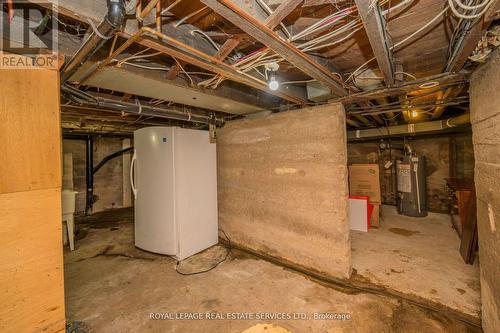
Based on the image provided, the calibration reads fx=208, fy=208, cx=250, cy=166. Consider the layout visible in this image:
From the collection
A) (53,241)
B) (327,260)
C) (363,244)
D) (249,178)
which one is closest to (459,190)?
(363,244)

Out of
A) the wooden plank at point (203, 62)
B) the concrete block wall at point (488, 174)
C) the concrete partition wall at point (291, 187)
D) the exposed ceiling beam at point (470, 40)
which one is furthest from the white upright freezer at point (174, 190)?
the concrete block wall at point (488, 174)

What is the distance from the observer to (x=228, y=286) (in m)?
Result: 2.17

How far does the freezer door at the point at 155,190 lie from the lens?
269 cm

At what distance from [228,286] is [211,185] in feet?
4.65

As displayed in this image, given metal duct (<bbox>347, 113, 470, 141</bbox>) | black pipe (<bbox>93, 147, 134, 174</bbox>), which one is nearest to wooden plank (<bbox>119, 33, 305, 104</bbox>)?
metal duct (<bbox>347, 113, 470, 141</bbox>)

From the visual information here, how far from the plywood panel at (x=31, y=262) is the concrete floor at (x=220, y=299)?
0.68 meters

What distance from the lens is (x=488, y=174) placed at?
1.29 metres

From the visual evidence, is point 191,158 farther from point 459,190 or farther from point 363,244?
point 459,190

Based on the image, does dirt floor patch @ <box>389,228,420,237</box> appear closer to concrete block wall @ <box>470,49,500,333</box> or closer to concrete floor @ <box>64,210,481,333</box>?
concrete floor @ <box>64,210,481,333</box>

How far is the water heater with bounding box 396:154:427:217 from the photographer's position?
169 inches

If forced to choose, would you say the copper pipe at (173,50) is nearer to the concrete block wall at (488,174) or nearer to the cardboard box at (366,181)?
the concrete block wall at (488,174)

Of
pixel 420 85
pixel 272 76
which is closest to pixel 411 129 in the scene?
pixel 420 85

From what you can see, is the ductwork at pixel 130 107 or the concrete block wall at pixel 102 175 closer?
the ductwork at pixel 130 107

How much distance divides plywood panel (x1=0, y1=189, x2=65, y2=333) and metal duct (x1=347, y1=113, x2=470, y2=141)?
477cm
